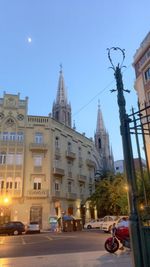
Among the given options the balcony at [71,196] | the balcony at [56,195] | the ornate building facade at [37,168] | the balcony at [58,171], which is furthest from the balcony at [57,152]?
the balcony at [71,196]

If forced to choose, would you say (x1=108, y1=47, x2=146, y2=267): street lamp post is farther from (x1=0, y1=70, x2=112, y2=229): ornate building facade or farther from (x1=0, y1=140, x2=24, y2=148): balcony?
(x1=0, y1=140, x2=24, y2=148): balcony

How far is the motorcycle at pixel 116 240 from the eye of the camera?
11.0 metres

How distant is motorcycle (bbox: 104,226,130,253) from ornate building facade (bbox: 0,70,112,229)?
25535 millimetres

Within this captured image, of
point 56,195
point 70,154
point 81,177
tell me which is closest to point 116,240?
point 56,195

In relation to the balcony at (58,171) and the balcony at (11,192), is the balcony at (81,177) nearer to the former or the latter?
the balcony at (58,171)

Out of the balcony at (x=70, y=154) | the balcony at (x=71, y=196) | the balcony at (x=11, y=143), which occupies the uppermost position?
the balcony at (x=11, y=143)

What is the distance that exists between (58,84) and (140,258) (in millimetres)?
70071

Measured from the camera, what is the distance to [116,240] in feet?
37.3

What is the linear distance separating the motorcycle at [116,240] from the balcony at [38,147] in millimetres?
27476

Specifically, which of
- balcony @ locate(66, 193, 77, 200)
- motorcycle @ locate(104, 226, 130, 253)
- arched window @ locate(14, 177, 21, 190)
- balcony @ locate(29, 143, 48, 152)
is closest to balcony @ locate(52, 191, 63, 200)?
balcony @ locate(66, 193, 77, 200)

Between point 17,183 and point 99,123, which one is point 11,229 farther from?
point 99,123

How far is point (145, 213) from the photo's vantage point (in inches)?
171

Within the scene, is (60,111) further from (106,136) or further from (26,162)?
(26,162)

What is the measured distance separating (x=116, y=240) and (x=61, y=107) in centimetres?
5809
